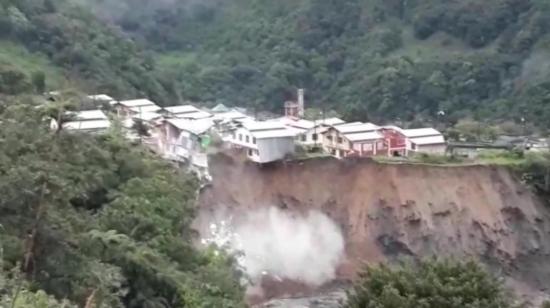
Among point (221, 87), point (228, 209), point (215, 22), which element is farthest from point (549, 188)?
point (215, 22)

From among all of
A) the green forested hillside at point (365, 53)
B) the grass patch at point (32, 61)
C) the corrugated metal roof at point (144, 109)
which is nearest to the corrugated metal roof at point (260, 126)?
the corrugated metal roof at point (144, 109)

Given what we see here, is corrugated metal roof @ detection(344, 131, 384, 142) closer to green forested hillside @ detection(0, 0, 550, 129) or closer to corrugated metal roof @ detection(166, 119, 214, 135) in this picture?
corrugated metal roof @ detection(166, 119, 214, 135)

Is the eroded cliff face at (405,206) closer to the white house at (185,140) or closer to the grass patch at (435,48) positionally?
the white house at (185,140)

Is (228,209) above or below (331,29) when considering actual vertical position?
below

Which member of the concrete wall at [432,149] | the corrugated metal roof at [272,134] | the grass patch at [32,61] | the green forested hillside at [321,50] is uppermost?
the green forested hillside at [321,50]

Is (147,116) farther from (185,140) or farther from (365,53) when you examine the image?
(365,53)

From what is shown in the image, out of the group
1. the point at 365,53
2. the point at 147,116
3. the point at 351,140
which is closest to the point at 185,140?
the point at 147,116

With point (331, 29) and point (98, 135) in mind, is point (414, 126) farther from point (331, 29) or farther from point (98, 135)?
point (98, 135)
